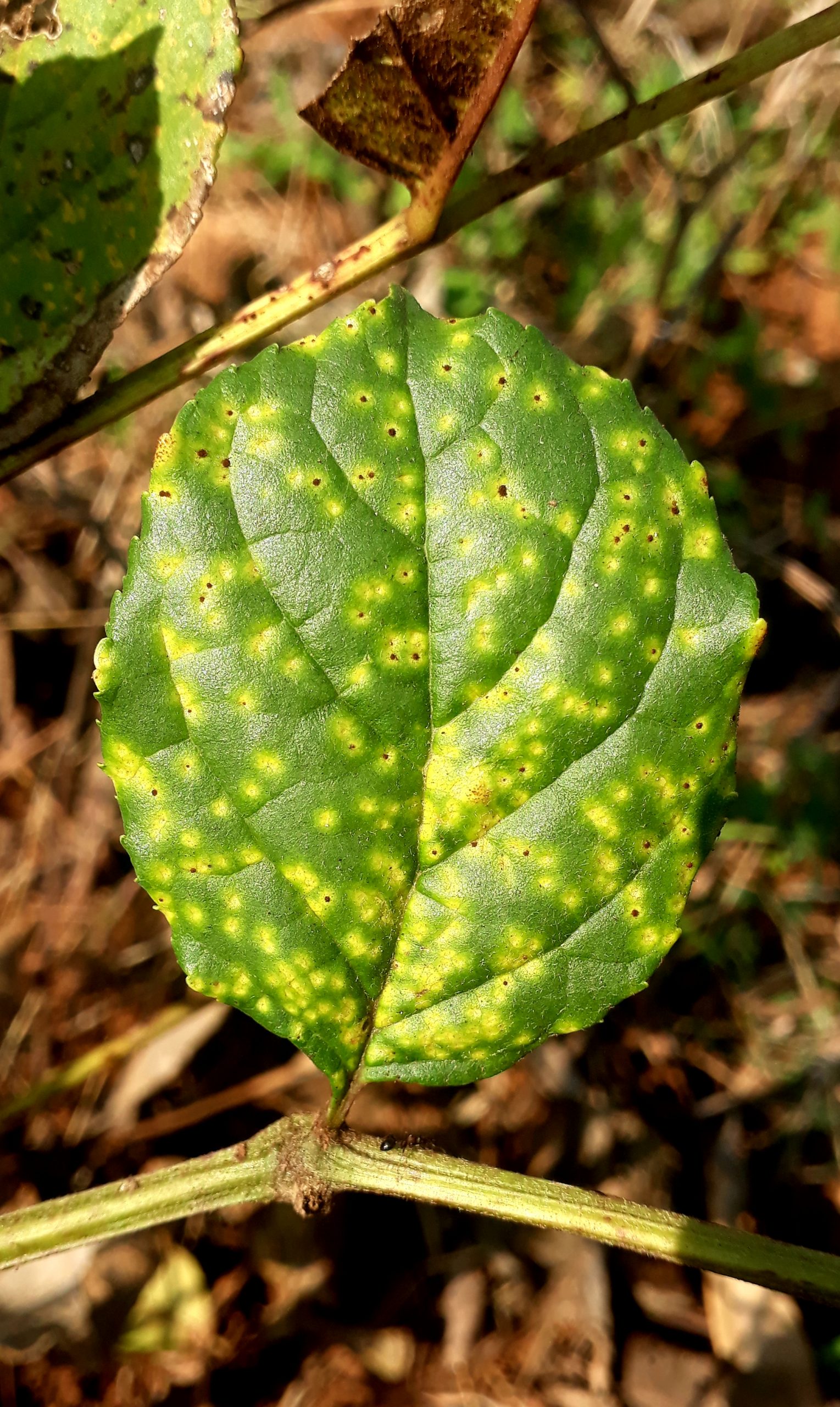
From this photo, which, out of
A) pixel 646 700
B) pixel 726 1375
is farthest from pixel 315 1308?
pixel 646 700

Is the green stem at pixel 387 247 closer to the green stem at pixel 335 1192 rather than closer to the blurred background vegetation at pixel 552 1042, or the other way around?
the blurred background vegetation at pixel 552 1042

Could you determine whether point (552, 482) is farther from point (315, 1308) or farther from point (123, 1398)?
point (123, 1398)

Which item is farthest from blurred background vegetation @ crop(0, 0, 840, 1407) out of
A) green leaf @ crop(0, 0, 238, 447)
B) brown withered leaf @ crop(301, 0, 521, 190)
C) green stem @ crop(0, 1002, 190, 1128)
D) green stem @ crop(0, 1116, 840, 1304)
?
green leaf @ crop(0, 0, 238, 447)

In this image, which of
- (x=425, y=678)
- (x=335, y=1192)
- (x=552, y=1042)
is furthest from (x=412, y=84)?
(x=552, y=1042)

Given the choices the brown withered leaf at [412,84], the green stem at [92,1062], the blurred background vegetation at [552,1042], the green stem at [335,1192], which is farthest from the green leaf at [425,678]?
the green stem at [92,1062]

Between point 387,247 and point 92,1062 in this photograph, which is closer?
point 387,247

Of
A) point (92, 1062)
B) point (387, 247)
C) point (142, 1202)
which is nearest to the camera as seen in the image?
point (142, 1202)

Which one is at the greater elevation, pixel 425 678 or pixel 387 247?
pixel 387 247

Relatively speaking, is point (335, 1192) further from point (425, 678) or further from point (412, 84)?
point (412, 84)
